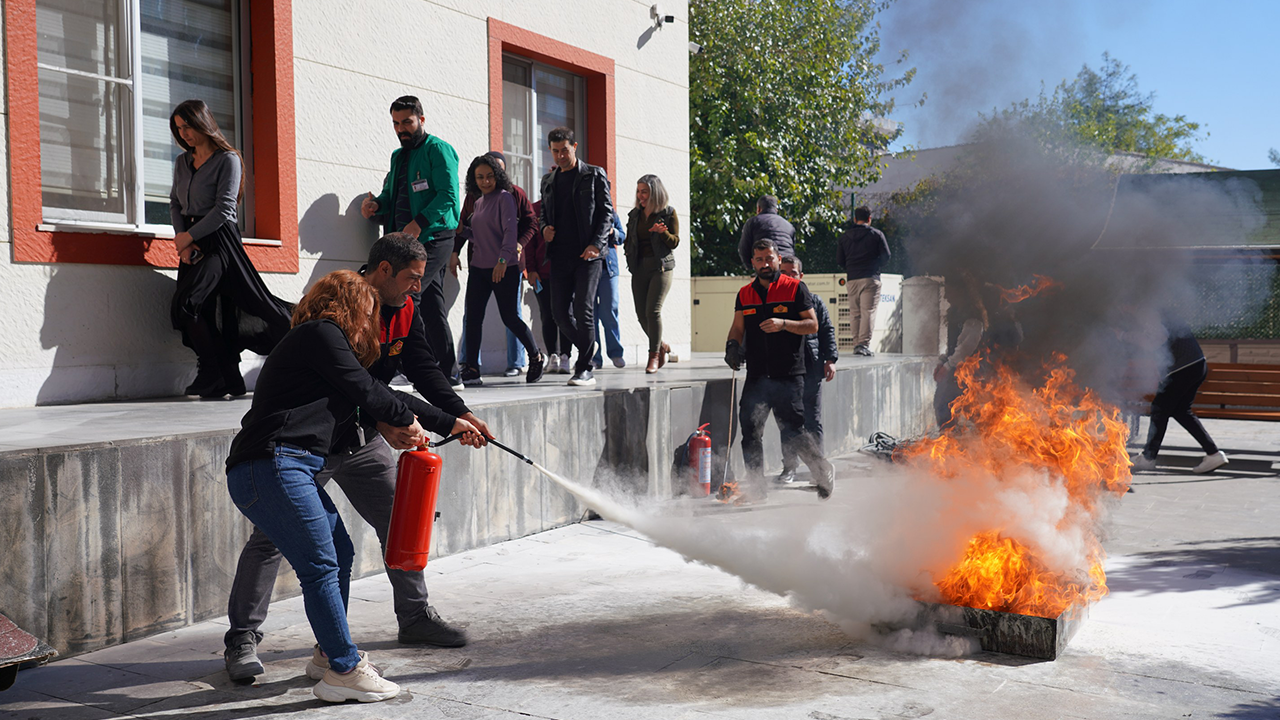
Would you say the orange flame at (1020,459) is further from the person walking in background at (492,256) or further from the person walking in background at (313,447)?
the person walking in background at (492,256)

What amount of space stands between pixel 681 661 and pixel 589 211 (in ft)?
16.0

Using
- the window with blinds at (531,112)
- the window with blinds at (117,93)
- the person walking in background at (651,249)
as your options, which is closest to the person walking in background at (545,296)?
the person walking in background at (651,249)

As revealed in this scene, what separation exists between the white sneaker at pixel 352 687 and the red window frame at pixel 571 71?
22.4ft

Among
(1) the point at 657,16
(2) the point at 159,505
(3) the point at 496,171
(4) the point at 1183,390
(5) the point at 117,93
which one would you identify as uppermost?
(1) the point at 657,16

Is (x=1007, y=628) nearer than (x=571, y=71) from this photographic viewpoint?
Yes

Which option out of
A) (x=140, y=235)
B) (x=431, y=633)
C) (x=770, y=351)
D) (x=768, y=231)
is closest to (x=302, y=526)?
(x=431, y=633)

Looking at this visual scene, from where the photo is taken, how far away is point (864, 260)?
1410cm

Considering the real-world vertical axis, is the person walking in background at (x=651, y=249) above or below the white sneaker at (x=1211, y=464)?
above

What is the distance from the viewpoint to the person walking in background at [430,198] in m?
7.32

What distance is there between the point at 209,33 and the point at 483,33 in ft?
9.36

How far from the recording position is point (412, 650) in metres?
4.67

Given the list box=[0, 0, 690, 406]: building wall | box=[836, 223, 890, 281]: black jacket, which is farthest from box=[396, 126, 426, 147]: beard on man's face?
box=[836, 223, 890, 281]: black jacket

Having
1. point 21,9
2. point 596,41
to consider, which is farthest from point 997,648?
point 596,41

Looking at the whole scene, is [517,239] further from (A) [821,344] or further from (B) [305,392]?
(B) [305,392]
